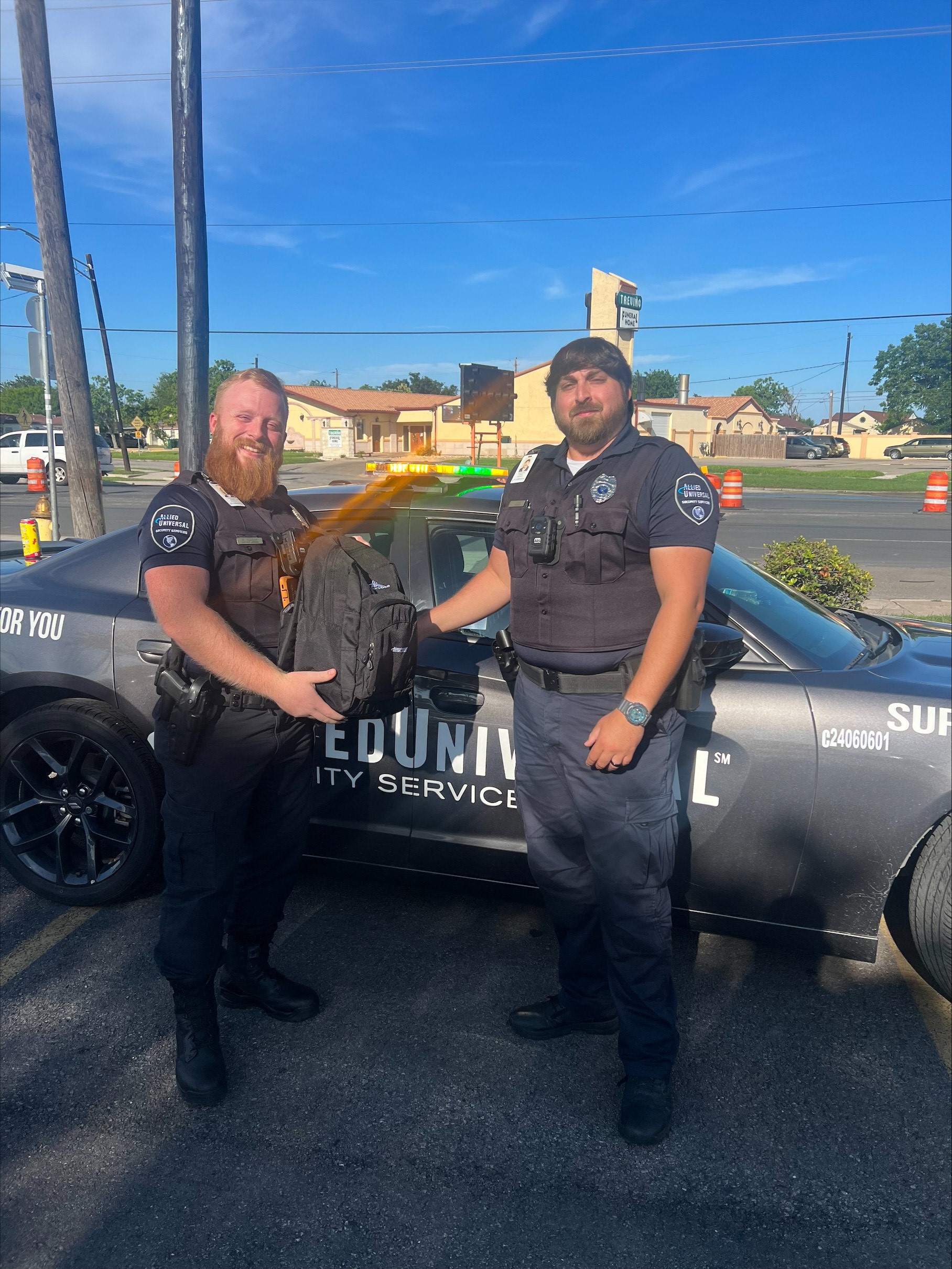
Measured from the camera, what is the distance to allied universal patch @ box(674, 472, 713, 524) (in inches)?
80.9

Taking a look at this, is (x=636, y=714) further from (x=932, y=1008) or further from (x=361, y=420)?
(x=361, y=420)

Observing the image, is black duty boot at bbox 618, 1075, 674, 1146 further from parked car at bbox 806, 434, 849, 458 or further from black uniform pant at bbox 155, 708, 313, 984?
parked car at bbox 806, 434, 849, 458

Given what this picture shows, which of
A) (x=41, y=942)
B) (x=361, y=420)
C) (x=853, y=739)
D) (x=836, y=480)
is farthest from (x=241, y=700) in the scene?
(x=361, y=420)

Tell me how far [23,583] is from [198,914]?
1.68m

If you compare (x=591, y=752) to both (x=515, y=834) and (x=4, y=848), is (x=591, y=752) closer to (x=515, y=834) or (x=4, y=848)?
(x=515, y=834)

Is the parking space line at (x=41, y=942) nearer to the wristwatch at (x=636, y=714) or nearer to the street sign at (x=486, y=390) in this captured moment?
the wristwatch at (x=636, y=714)

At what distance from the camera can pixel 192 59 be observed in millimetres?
6883

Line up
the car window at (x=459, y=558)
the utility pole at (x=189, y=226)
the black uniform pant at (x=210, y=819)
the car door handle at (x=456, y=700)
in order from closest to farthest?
1. the black uniform pant at (x=210, y=819)
2. the car door handle at (x=456, y=700)
3. the car window at (x=459, y=558)
4. the utility pole at (x=189, y=226)

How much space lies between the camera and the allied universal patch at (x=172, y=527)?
6.97 feet

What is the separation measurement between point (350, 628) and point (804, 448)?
6188cm

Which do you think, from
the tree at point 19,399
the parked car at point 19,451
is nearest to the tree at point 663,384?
the tree at point 19,399

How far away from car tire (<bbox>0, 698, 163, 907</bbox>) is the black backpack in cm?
107

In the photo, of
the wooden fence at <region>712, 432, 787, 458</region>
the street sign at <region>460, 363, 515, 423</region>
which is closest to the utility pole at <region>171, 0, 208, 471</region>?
the street sign at <region>460, 363, 515, 423</region>

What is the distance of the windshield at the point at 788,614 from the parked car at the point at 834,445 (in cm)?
6131
